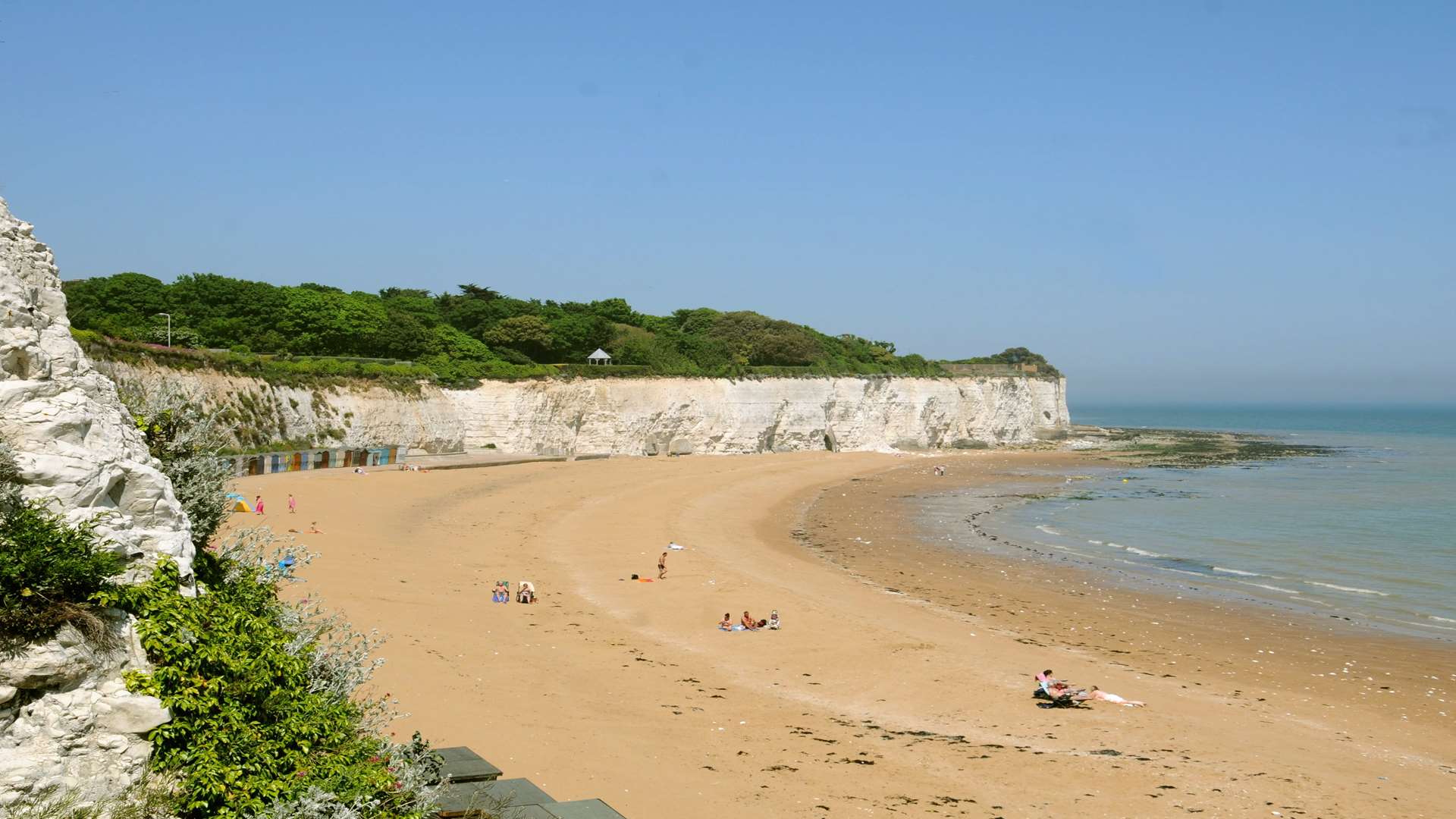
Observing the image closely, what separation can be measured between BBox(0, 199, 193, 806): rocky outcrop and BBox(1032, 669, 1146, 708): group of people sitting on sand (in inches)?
407

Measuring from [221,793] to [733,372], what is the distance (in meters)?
52.5

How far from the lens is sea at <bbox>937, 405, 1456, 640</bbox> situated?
2086 centimetres

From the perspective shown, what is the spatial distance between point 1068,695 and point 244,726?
10222mm

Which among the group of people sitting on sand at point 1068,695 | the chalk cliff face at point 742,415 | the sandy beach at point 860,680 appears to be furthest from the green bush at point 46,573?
the chalk cliff face at point 742,415

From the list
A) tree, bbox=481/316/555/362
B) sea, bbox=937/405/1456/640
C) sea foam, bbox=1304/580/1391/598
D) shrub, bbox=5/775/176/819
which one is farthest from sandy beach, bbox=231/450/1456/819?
tree, bbox=481/316/555/362

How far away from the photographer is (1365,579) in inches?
883

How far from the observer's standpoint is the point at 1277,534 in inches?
1163

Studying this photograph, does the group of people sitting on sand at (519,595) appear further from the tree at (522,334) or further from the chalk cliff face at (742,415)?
the tree at (522,334)

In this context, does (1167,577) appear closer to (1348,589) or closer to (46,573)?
(1348,589)

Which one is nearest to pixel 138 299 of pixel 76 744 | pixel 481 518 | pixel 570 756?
pixel 481 518

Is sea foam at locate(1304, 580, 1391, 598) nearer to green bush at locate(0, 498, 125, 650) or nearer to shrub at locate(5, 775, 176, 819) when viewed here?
shrub at locate(5, 775, 176, 819)

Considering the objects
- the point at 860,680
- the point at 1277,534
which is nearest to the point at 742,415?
the point at 1277,534

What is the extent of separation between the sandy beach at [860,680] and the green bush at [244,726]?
3.34 metres

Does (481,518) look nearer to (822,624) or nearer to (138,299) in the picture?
(822,624)
